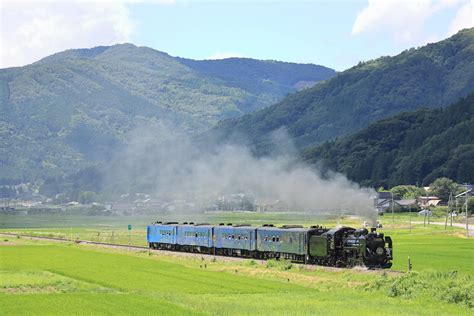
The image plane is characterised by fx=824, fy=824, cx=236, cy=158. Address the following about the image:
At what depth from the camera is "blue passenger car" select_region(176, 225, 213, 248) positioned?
91750mm

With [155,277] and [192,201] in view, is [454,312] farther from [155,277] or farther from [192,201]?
[192,201]

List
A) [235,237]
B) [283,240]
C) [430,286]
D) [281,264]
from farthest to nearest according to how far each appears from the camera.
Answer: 1. [235,237]
2. [283,240]
3. [281,264]
4. [430,286]

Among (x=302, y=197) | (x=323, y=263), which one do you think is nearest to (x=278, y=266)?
(x=323, y=263)

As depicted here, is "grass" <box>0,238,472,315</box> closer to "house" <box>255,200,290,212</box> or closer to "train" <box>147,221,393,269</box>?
"train" <box>147,221,393,269</box>

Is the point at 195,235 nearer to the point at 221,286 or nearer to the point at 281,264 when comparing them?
the point at 281,264

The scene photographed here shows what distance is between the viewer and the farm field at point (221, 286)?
4322 cm

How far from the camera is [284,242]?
75812mm

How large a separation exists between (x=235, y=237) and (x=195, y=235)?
957 cm

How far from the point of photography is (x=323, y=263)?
69.6 metres

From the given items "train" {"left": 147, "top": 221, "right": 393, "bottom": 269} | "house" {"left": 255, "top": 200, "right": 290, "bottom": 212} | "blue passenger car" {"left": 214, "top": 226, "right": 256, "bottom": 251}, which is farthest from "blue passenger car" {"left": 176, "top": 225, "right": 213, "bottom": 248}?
"house" {"left": 255, "top": 200, "right": 290, "bottom": 212}

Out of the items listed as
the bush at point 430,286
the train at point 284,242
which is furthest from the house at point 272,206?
the bush at point 430,286

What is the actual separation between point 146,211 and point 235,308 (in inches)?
6172

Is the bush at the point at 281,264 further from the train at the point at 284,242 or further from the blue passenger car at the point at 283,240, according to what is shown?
the train at the point at 284,242

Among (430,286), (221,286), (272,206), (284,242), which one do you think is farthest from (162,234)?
(430,286)
